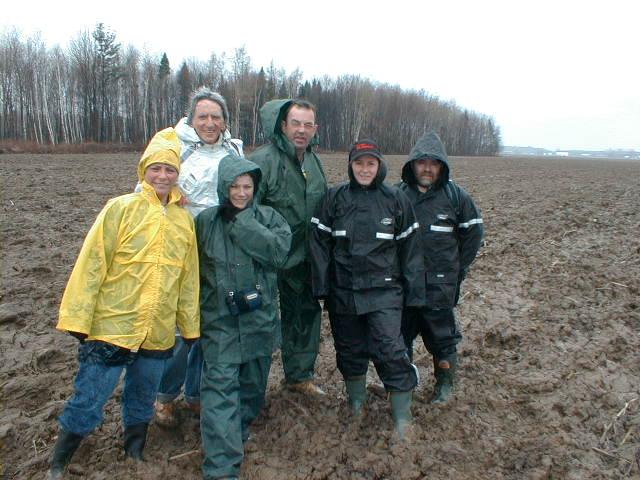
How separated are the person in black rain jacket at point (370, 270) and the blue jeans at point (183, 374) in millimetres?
974

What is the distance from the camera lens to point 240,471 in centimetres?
309

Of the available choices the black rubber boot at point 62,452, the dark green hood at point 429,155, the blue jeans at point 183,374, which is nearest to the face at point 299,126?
the dark green hood at point 429,155

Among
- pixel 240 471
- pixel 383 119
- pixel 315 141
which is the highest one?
pixel 383 119

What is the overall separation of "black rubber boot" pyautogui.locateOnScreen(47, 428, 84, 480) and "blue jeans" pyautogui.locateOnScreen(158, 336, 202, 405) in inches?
27.5

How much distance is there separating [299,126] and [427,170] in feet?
3.35

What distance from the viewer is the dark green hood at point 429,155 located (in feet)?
12.3

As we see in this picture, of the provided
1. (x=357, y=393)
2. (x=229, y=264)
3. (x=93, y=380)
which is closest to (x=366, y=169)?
(x=229, y=264)

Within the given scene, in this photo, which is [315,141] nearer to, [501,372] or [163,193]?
[163,193]

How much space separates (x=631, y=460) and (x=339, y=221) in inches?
94.8

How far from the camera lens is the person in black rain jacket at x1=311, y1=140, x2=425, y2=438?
3459 millimetres

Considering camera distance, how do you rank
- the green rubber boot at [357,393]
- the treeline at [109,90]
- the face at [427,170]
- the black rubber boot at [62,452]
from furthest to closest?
the treeline at [109,90], the face at [427,170], the green rubber boot at [357,393], the black rubber boot at [62,452]

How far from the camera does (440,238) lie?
381cm

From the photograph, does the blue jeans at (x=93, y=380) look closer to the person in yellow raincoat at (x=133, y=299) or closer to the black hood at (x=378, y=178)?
the person in yellow raincoat at (x=133, y=299)

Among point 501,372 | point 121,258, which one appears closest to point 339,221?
point 121,258
